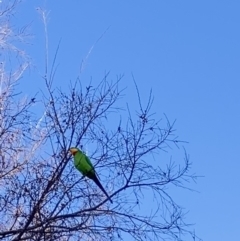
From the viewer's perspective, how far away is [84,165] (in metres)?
4.93

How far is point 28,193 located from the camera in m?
4.88

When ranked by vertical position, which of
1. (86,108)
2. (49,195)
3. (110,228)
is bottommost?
(110,228)

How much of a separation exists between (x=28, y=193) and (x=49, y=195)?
0.52 ft

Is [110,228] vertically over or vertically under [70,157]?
under

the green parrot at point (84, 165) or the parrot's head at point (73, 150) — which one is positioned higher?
the parrot's head at point (73, 150)

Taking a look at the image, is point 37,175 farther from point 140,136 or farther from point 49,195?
point 140,136

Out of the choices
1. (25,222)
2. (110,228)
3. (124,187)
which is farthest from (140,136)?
(25,222)

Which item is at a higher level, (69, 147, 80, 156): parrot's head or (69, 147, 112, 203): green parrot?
(69, 147, 80, 156): parrot's head

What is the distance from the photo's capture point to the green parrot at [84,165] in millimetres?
4875

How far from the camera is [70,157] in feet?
16.2

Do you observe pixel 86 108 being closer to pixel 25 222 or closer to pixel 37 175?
pixel 37 175

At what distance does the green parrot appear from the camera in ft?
16.0

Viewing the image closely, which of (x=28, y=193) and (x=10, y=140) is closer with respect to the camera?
(x=28, y=193)

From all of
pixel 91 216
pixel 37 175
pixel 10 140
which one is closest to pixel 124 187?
pixel 91 216
